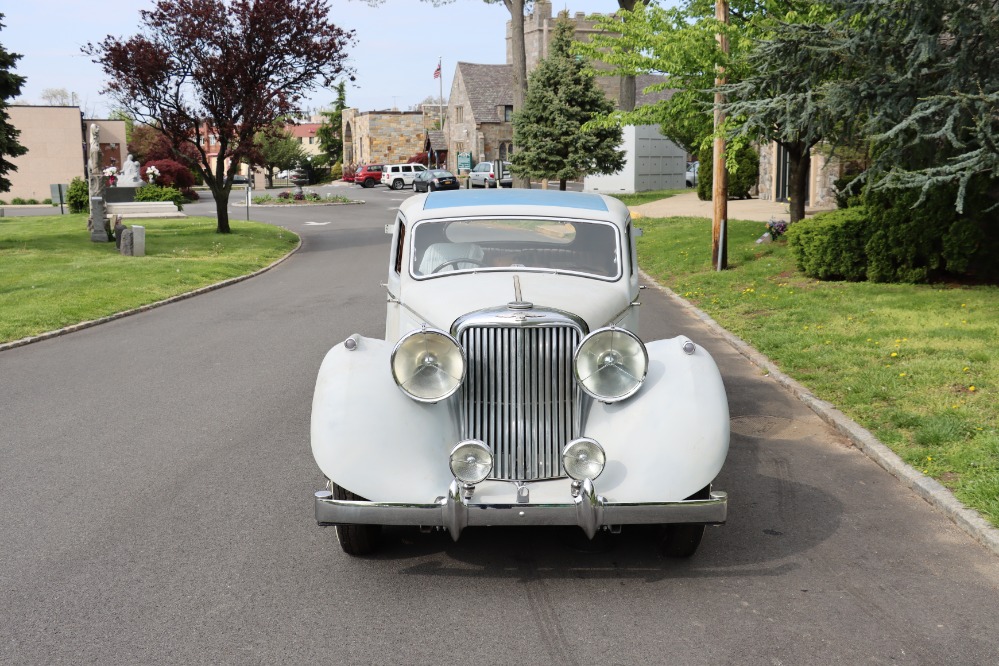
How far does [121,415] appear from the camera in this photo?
8914 millimetres

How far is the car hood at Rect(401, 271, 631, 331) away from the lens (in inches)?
230

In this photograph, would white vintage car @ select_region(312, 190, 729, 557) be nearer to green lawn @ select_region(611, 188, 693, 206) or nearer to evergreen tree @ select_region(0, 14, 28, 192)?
evergreen tree @ select_region(0, 14, 28, 192)

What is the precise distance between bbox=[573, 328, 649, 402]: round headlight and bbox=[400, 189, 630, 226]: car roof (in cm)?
153

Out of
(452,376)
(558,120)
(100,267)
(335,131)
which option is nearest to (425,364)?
(452,376)


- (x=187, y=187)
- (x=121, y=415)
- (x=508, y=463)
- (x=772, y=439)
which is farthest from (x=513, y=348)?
(x=187, y=187)

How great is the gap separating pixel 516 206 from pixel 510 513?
8.76ft

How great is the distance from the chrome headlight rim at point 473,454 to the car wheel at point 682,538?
107cm

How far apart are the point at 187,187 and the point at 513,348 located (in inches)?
A: 2204

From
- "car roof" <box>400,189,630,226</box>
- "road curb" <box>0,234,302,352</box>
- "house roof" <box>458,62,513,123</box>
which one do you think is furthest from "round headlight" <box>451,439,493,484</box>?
"house roof" <box>458,62,513,123</box>

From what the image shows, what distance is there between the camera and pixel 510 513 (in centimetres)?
487

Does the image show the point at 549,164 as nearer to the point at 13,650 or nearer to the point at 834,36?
the point at 834,36

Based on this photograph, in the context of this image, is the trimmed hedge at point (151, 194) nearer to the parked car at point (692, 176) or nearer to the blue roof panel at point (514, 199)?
the parked car at point (692, 176)

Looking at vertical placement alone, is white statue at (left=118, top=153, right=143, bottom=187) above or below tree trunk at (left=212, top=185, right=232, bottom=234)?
above

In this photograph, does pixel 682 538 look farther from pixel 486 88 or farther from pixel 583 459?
pixel 486 88
